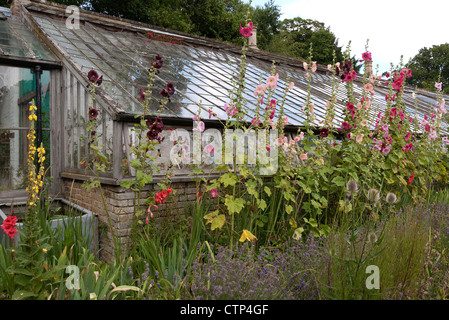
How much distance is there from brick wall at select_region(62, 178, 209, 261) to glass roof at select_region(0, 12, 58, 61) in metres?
2.22

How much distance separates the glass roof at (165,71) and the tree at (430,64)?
36.0 metres

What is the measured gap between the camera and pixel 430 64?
40.2 m

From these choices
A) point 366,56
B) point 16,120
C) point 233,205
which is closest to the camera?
point 233,205

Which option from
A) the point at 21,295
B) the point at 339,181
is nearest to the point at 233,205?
the point at 339,181

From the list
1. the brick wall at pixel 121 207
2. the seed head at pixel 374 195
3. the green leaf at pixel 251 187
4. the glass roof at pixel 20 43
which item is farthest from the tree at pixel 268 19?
the seed head at pixel 374 195

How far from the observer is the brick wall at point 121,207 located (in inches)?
165

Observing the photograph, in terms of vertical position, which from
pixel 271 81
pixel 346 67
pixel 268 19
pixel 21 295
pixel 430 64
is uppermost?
pixel 268 19

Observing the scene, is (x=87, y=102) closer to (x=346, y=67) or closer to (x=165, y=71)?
(x=165, y=71)

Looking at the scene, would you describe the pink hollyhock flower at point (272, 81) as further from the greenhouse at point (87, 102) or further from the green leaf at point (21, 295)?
the green leaf at point (21, 295)

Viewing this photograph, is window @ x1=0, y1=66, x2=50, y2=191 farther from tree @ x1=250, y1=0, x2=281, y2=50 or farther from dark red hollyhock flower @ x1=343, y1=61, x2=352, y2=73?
tree @ x1=250, y1=0, x2=281, y2=50

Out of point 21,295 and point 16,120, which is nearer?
point 21,295

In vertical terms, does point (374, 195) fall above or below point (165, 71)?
below

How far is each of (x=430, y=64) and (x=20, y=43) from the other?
44634 millimetres

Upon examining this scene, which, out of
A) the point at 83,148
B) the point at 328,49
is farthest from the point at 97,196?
the point at 328,49
